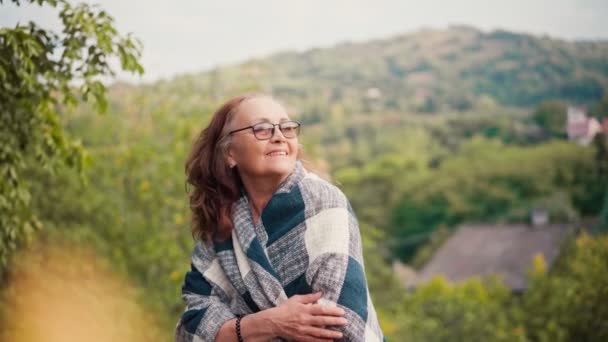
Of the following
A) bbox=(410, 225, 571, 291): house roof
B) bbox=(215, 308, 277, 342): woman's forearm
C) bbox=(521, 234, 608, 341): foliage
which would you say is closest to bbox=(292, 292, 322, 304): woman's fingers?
bbox=(215, 308, 277, 342): woman's forearm

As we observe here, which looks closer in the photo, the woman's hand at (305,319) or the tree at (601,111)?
the woman's hand at (305,319)

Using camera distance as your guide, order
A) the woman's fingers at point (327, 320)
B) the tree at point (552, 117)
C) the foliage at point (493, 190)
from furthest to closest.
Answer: the foliage at point (493, 190) < the tree at point (552, 117) < the woman's fingers at point (327, 320)

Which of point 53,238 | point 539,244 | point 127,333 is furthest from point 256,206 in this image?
point 539,244

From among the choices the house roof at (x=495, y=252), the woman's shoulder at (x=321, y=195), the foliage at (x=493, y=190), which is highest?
the woman's shoulder at (x=321, y=195)

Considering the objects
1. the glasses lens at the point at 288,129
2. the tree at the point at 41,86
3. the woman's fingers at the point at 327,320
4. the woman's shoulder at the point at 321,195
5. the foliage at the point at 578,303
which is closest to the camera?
the woman's fingers at the point at 327,320

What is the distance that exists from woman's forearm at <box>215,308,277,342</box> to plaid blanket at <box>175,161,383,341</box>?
1.5 inches

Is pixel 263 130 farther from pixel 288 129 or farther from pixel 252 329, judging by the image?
pixel 252 329

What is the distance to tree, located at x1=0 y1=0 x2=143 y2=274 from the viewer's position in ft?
11.7

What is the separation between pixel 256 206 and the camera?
2.54 m

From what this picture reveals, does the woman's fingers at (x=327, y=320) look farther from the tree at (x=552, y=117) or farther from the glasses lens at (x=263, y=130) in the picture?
the tree at (x=552, y=117)

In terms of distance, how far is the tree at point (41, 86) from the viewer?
140 inches

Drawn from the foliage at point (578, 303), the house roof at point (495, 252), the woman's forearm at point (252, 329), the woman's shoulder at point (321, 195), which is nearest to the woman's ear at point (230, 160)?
the woman's shoulder at point (321, 195)

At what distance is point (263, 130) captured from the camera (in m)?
2.46

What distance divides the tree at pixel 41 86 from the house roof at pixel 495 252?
23.1 metres
